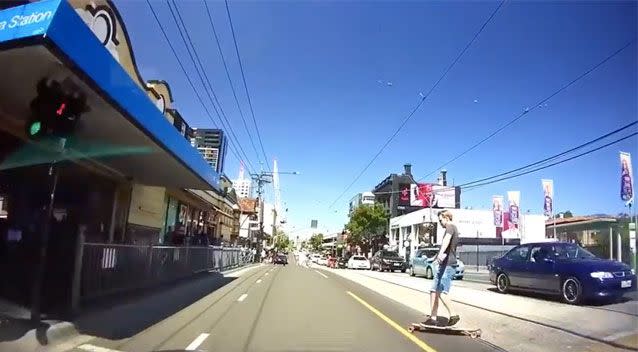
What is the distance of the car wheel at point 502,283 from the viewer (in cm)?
1781

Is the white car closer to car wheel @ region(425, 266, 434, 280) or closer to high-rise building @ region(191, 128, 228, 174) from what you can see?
high-rise building @ region(191, 128, 228, 174)

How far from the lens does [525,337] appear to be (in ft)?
31.0

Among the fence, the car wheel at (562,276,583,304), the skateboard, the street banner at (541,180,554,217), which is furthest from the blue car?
the street banner at (541,180,554,217)

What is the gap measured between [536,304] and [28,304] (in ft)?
38.2

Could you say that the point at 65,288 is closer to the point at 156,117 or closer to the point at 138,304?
the point at 138,304

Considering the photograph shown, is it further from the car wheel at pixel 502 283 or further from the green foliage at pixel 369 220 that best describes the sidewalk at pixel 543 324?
the green foliage at pixel 369 220

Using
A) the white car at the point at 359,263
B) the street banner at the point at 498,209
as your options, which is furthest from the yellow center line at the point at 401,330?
the street banner at the point at 498,209

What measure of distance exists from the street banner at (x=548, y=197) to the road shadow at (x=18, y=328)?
37401 mm

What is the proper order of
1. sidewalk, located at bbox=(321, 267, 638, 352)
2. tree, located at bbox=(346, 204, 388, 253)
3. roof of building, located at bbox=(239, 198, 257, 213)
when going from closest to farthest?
sidewalk, located at bbox=(321, 267, 638, 352)
tree, located at bbox=(346, 204, 388, 253)
roof of building, located at bbox=(239, 198, 257, 213)

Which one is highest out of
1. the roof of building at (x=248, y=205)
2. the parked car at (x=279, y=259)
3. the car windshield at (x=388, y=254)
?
the roof of building at (x=248, y=205)

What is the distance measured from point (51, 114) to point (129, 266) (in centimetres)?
772

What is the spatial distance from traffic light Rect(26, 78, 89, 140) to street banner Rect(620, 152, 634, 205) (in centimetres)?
2238

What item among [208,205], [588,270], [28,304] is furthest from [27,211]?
[208,205]

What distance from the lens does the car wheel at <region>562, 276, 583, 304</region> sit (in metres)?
14.1
